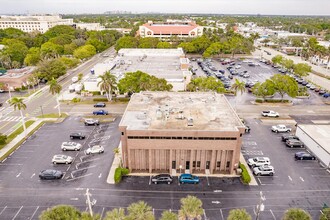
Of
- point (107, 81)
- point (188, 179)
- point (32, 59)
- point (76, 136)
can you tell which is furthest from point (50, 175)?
point (32, 59)

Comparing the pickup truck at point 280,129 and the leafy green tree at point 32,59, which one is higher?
the leafy green tree at point 32,59

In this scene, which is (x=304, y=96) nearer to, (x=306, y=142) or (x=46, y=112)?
(x=306, y=142)

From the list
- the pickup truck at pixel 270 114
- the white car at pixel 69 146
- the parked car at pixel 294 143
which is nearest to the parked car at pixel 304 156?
the parked car at pixel 294 143

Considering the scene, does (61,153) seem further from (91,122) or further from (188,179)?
(188,179)

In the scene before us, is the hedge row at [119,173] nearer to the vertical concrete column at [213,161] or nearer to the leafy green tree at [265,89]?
the vertical concrete column at [213,161]

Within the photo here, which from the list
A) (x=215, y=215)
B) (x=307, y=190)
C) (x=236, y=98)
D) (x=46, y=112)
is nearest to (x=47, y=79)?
(x=46, y=112)

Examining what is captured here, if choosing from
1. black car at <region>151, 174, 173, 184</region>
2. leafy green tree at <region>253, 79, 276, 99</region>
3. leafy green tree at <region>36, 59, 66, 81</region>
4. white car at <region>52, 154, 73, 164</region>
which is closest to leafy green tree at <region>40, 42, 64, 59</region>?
leafy green tree at <region>36, 59, 66, 81</region>
